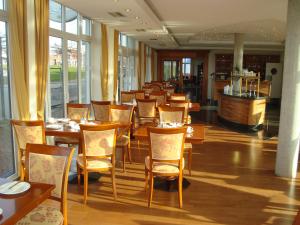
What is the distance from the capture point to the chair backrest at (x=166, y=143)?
3.78 m

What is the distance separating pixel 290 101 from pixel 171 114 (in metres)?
1.97

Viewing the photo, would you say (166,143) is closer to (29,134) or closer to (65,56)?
(29,134)

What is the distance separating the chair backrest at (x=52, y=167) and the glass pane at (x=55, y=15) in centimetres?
393

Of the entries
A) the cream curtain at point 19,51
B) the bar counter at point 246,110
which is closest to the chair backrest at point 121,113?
the cream curtain at point 19,51

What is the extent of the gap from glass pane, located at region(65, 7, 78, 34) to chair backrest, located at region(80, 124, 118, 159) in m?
3.77

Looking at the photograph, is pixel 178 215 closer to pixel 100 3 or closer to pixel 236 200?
pixel 236 200

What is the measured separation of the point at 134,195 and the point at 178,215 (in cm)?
81

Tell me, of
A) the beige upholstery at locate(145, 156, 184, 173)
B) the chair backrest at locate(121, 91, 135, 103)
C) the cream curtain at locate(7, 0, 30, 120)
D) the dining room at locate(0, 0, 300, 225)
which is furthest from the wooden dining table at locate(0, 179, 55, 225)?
the chair backrest at locate(121, 91, 135, 103)

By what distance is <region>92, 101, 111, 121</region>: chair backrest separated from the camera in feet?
21.5

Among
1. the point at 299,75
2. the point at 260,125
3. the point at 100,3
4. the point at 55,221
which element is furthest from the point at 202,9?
the point at 55,221

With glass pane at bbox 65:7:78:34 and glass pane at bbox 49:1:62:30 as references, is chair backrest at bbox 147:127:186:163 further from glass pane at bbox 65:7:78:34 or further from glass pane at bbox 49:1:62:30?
glass pane at bbox 65:7:78:34

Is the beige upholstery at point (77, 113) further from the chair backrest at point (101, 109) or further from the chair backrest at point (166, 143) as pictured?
the chair backrest at point (166, 143)

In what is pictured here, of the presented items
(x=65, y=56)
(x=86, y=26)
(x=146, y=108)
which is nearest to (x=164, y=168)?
(x=146, y=108)

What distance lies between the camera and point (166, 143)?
3830mm
